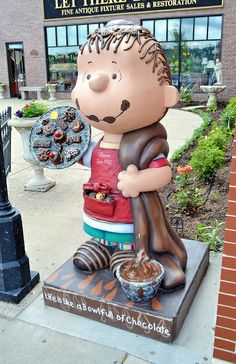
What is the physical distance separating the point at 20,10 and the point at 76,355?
60.9ft

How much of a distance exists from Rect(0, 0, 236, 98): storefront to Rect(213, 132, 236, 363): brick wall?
1467cm

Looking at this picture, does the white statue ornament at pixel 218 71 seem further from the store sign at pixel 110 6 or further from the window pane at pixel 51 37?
the window pane at pixel 51 37

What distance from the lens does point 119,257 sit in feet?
9.49

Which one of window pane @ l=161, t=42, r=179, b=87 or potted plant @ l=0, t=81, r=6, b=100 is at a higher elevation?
window pane @ l=161, t=42, r=179, b=87

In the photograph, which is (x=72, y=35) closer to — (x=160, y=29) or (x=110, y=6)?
(x=110, y=6)

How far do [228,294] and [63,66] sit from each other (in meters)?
17.8

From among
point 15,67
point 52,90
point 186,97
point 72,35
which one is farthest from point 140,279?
point 15,67

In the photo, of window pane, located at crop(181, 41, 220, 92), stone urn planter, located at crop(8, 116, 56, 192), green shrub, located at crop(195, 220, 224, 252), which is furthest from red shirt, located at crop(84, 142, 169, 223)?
window pane, located at crop(181, 41, 220, 92)

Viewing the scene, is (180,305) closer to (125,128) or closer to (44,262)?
(125,128)

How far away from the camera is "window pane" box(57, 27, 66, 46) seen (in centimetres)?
1752

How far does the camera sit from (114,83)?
2.51 metres

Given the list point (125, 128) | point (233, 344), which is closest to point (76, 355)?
point (233, 344)

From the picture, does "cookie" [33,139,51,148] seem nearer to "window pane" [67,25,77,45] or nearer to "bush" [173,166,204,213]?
"bush" [173,166,204,213]

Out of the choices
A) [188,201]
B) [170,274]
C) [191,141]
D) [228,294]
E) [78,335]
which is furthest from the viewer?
[191,141]
